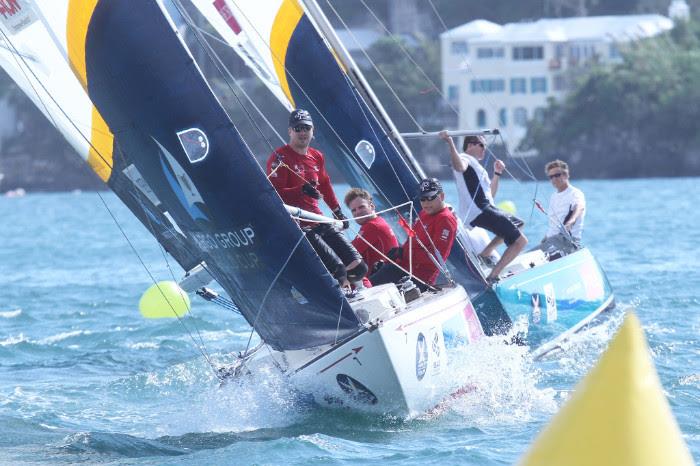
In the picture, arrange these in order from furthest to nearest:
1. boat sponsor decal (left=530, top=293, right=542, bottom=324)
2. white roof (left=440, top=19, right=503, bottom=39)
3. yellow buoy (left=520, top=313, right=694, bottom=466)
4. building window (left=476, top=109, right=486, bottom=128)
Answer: building window (left=476, top=109, right=486, bottom=128), white roof (left=440, top=19, right=503, bottom=39), boat sponsor decal (left=530, top=293, right=542, bottom=324), yellow buoy (left=520, top=313, right=694, bottom=466)

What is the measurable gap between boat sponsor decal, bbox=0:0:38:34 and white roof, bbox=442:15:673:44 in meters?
60.6

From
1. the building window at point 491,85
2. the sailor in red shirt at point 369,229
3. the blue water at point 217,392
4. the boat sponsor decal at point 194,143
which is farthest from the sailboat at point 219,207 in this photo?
the building window at point 491,85

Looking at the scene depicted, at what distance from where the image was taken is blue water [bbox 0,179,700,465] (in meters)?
7.64

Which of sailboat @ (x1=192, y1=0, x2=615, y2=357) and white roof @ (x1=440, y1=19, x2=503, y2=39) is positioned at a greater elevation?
sailboat @ (x1=192, y1=0, x2=615, y2=357)

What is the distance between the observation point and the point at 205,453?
761 centimetres

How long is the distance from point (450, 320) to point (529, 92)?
201ft

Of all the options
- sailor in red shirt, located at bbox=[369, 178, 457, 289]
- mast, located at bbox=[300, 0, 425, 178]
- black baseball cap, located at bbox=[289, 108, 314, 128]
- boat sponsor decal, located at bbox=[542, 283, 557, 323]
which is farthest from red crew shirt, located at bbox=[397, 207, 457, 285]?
boat sponsor decal, located at bbox=[542, 283, 557, 323]

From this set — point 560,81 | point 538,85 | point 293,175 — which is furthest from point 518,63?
point 293,175

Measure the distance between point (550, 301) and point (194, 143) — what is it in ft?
14.0

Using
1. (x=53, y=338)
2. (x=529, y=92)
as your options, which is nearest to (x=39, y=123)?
(x=529, y=92)

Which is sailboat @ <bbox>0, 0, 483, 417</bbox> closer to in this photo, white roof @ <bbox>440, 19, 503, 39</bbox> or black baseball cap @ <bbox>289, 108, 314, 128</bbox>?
black baseball cap @ <bbox>289, 108, 314, 128</bbox>

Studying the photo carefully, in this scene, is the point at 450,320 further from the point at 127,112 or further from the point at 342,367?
the point at 127,112

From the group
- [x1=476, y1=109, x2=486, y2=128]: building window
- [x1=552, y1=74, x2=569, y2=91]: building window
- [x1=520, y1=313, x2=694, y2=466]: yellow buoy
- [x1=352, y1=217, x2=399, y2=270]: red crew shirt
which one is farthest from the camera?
[x1=476, y1=109, x2=486, y2=128]: building window

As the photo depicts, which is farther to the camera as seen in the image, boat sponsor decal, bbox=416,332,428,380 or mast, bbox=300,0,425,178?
mast, bbox=300,0,425,178
